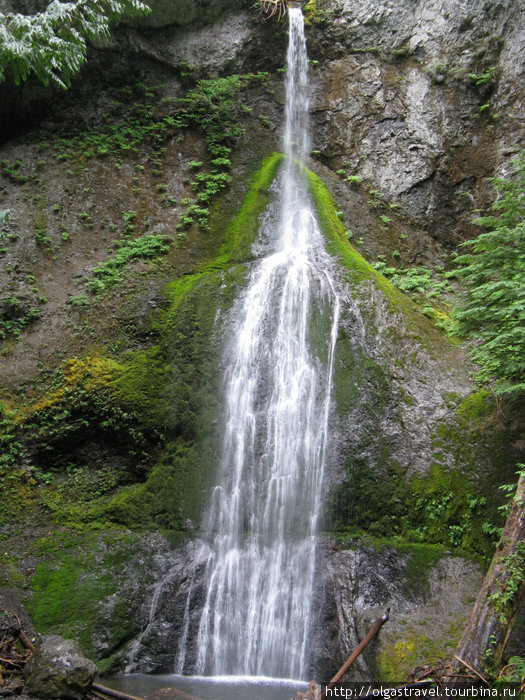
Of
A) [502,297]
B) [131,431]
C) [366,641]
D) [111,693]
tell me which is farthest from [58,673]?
[502,297]

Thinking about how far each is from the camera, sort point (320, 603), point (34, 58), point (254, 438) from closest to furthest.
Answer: point (320, 603) < point (34, 58) < point (254, 438)

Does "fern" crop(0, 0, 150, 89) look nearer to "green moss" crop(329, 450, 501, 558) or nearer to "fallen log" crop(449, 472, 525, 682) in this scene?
"green moss" crop(329, 450, 501, 558)

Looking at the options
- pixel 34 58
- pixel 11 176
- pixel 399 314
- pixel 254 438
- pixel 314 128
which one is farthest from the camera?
pixel 314 128

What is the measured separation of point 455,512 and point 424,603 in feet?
4.43

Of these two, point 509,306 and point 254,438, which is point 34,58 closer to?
point 254,438

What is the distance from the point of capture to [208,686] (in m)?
6.28

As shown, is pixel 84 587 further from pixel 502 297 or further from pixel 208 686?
pixel 502 297

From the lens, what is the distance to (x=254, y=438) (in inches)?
Result: 324

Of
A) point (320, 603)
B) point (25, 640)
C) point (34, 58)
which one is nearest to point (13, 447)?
point (25, 640)

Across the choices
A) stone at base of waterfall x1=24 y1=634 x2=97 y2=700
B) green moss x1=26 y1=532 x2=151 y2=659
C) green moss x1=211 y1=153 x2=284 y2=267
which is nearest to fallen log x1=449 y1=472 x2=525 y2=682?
stone at base of waterfall x1=24 y1=634 x2=97 y2=700

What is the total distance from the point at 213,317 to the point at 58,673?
19.9 ft

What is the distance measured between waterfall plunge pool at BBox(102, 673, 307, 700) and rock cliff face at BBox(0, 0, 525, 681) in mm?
357

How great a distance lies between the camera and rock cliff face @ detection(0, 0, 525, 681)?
23.2 feet

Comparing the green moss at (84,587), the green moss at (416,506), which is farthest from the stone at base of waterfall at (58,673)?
the green moss at (416,506)
